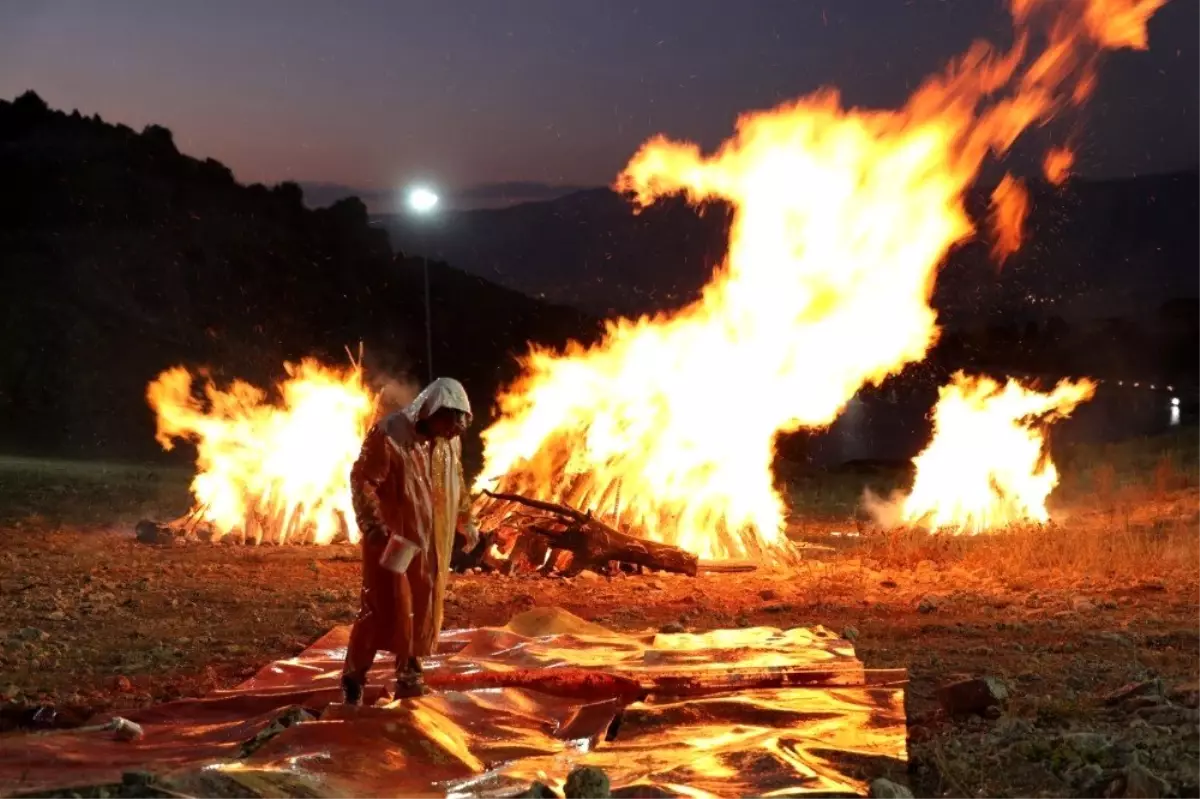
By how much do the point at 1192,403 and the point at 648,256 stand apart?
2002 centimetres

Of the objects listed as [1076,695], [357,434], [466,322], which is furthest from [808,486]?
[466,322]

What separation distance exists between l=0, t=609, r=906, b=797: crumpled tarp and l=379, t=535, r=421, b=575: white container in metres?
0.74

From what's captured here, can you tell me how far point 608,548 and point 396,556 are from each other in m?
6.00

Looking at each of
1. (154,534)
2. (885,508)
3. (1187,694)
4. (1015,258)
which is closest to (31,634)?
(154,534)

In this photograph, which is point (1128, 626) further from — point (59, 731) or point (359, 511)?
point (59, 731)

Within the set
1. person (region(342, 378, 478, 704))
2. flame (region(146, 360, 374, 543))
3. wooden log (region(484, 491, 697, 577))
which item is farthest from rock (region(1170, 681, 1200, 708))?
flame (region(146, 360, 374, 543))

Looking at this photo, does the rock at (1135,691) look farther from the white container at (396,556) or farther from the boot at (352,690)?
the boot at (352,690)

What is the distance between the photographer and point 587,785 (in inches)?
189

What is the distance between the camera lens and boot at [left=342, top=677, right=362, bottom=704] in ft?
22.0

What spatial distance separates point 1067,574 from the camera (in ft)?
37.7

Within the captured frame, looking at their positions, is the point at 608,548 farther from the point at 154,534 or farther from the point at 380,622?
the point at 380,622

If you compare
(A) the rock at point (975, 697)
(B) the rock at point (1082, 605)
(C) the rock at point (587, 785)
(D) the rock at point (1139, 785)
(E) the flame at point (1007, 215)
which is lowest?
(C) the rock at point (587, 785)

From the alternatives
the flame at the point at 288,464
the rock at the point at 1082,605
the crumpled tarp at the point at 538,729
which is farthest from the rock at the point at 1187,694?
the flame at the point at 288,464

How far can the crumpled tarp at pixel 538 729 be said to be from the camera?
5176 millimetres
